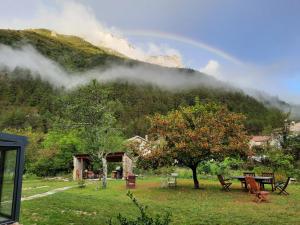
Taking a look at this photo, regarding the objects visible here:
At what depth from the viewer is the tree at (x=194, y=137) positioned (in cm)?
2283

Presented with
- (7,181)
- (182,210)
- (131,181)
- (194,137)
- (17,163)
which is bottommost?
(182,210)

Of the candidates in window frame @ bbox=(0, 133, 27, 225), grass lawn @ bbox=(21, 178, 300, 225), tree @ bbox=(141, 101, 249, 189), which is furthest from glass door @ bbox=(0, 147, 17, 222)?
tree @ bbox=(141, 101, 249, 189)

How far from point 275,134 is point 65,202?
43829 mm

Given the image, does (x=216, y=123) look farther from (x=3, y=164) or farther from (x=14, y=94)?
(x=14, y=94)

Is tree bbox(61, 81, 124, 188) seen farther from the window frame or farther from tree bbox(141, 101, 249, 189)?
the window frame

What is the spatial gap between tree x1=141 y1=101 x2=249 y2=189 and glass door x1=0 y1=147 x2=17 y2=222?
44.0ft

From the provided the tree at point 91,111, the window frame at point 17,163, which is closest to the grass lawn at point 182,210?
the window frame at point 17,163

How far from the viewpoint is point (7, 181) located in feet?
33.9

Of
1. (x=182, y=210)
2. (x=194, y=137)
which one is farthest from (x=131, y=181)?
(x=182, y=210)

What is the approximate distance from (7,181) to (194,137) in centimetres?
1406

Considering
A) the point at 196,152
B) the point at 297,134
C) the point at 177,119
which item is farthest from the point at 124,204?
the point at 297,134

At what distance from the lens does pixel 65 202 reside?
16.4m

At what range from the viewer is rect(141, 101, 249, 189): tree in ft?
74.9

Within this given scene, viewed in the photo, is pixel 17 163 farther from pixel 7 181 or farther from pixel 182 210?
pixel 182 210
